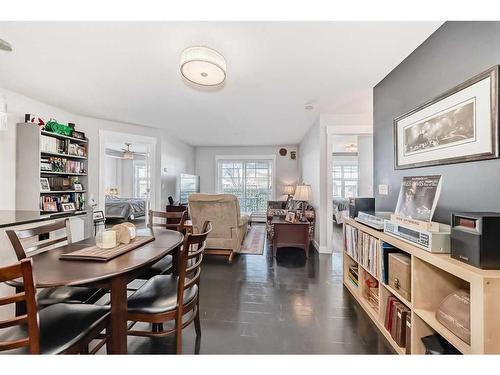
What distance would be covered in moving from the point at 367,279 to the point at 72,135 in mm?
4702

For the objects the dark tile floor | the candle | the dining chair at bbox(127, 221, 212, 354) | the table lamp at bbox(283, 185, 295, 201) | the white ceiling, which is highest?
the white ceiling

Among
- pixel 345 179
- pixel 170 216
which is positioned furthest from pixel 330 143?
pixel 345 179

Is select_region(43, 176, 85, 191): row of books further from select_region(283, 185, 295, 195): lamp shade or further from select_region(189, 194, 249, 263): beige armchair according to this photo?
select_region(283, 185, 295, 195): lamp shade

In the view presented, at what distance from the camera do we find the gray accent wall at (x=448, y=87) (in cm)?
135

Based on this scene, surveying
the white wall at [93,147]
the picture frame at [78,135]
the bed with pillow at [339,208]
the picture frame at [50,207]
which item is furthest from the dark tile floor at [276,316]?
the bed with pillow at [339,208]

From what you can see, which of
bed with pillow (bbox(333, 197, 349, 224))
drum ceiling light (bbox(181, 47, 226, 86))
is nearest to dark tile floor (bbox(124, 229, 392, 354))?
drum ceiling light (bbox(181, 47, 226, 86))

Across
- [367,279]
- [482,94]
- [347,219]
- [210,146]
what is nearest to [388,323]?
[367,279]

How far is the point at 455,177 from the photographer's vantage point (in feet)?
5.21

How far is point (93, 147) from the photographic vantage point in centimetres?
443

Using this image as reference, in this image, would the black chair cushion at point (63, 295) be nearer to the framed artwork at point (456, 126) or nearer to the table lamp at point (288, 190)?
the framed artwork at point (456, 126)

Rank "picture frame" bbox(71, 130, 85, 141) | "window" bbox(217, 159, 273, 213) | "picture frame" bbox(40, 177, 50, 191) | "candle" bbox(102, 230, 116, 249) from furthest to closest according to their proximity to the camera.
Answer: "window" bbox(217, 159, 273, 213), "picture frame" bbox(71, 130, 85, 141), "picture frame" bbox(40, 177, 50, 191), "candle" bbox(102, 230, 116, 249)

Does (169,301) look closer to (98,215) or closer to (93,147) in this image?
(98,215)

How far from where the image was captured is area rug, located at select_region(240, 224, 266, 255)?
13.4 ft

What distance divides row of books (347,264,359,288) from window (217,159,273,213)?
5101 millimetres
